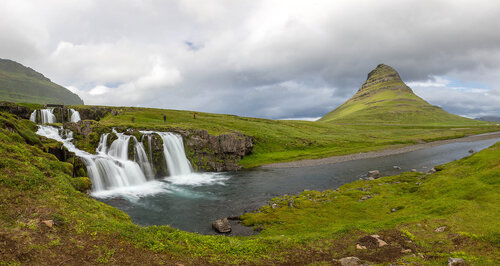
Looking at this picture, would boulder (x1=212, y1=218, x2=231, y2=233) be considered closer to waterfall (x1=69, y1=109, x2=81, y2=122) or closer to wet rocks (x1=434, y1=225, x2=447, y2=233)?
wet rocks (x1=434, y1=225, x2=447, y2=233)

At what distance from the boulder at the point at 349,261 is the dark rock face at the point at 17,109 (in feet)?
351

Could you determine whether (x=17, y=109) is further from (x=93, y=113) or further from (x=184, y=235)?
(x=184, y=235)

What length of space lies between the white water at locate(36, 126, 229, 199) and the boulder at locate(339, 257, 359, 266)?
3751 centimetres

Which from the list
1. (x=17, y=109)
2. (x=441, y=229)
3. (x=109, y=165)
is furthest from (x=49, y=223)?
(x=17, y=109)

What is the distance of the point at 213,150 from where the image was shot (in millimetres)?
77125

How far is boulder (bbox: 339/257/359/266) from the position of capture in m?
13.7

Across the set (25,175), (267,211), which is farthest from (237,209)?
(25,175)

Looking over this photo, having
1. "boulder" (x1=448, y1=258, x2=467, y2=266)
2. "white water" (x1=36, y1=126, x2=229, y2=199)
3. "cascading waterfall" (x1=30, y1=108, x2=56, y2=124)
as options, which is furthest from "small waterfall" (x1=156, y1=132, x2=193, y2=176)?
"boulder" (x1=448, y1=258, x2=467, y2=266)

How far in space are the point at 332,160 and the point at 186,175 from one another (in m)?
49.4

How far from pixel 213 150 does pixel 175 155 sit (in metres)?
13.7

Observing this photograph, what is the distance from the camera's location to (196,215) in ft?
110

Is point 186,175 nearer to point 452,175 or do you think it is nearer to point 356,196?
point 356,196

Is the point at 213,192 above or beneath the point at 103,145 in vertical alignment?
beneath

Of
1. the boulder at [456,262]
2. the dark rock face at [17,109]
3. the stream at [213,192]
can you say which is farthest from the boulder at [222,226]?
the dark rock face at [17,109]
